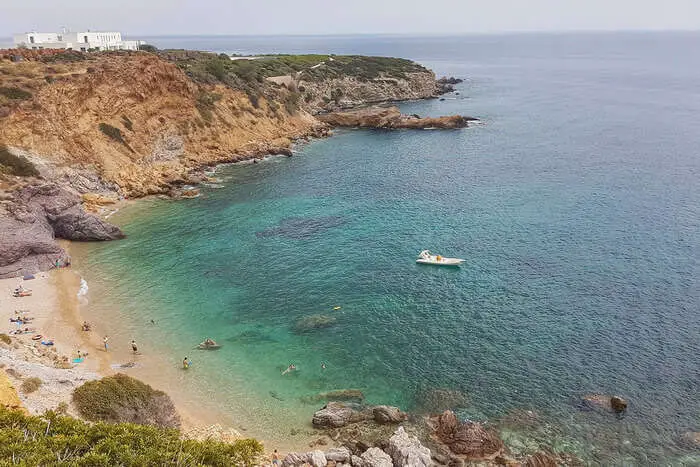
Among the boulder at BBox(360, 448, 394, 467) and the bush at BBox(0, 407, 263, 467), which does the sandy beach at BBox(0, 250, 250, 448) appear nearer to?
the bush at BBox(0, 407, 263, 467)

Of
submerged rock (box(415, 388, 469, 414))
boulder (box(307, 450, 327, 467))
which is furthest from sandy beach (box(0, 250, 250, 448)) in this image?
submerged rock (box(415, 388, 469, 414))

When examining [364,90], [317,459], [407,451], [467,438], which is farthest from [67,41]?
[467,438]

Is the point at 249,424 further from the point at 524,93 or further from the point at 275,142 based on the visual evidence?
the point at 524,93

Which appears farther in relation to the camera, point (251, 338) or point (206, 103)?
point (206, 103)

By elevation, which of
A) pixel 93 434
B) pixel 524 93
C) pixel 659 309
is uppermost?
pixel 524 93

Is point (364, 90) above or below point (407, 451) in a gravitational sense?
above

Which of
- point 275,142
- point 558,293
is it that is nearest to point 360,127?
point 275,142

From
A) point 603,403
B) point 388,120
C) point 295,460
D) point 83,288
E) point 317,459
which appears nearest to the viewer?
point 317,459

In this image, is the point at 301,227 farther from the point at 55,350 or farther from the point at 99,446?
the point at 99,446
